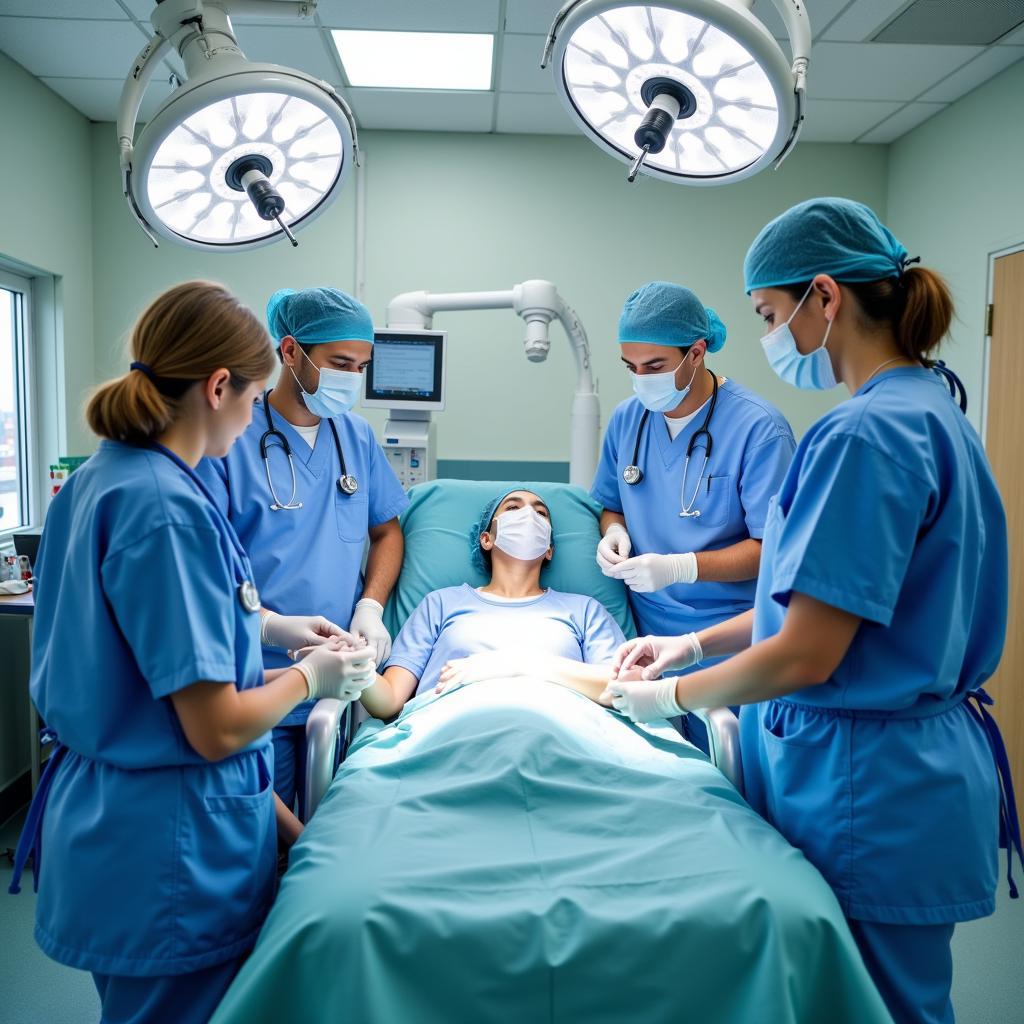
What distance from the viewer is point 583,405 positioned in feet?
8.77

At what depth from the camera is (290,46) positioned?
9.48 ft

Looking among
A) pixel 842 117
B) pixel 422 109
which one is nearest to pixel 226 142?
pixel 422 109

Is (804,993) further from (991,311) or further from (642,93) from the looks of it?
(991,311)

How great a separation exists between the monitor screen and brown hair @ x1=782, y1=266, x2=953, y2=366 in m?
1.45

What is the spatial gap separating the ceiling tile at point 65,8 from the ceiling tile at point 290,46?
0.36 metres

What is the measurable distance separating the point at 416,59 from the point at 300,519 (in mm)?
1982

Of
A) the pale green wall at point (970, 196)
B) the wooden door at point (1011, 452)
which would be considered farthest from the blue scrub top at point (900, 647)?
the pale green wall at point (970, 196)

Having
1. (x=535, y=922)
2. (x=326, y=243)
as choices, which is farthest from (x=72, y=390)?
(x=535, y=922)

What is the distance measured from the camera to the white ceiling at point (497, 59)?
2594 millimetres

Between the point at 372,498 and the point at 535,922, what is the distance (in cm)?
119

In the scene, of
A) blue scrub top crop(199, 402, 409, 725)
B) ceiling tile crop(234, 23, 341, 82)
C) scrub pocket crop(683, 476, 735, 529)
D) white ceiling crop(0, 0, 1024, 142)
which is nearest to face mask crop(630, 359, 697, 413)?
scrub pocket crop(683, 476, 735, 529)

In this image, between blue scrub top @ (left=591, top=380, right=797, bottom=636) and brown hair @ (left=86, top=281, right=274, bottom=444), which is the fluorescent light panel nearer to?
blue scrub top @ (left=591, top=380, right=797, bottom=636)

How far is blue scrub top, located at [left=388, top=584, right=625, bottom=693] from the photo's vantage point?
1.98 metres

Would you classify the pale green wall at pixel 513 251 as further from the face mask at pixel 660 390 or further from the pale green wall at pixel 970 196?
the face mask at pixel 660 390
